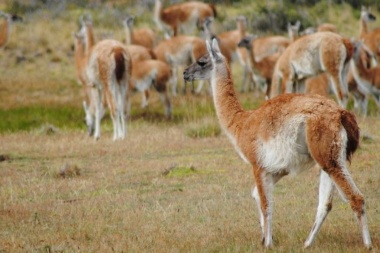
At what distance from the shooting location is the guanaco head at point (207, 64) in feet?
26.6

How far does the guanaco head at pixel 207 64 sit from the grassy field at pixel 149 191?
137cm

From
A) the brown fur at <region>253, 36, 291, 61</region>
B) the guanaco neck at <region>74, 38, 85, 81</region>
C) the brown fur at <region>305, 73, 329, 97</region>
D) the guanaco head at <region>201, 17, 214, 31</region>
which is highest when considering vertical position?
the guanaco neck at <region>74, 38, 85, 81</region>

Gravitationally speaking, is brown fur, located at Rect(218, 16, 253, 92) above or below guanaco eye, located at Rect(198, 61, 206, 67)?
below

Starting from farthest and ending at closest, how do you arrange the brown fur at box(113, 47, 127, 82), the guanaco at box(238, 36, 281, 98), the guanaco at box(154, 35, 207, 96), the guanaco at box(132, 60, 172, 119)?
the guanaco at box(154, 35, 207, 96), the guanaco at box(238, 36, 281, 98), the guanaco at box(132, 60, 172, 119), the brown fur at box(113, 47, 127, 82)

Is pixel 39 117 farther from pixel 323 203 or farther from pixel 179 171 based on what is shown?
pixel 323 203

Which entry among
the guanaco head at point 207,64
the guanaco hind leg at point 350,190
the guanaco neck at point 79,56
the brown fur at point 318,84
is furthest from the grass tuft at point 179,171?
the brown fur at point 318,84

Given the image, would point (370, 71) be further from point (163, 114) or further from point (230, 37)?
A: point (230, 37)

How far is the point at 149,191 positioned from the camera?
10.0 metres

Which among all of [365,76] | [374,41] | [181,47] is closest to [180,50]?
[181,47]

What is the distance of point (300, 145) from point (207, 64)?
1.77 meters

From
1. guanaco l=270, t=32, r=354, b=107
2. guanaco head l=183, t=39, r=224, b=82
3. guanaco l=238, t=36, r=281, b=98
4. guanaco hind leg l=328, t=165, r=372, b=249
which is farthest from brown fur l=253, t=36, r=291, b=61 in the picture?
guanaco hind leg l=328, t=165, r=372, b=249

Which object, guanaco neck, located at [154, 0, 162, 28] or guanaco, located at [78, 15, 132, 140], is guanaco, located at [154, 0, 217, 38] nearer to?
guanaco neck, located at [154, 0, 162, 28]

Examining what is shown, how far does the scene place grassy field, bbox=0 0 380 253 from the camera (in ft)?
24.3

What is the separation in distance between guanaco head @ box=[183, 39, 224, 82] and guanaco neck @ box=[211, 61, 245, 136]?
10 cm
